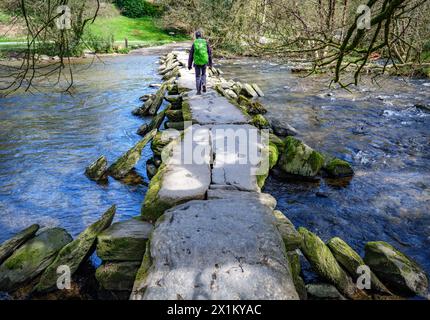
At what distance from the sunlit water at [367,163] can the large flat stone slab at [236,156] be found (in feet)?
3.12

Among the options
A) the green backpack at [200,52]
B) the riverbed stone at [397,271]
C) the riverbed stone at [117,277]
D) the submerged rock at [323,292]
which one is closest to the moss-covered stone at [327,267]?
the submerged rock at [323,292]

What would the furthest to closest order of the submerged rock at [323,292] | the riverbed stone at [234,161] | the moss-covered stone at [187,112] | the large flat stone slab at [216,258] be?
the moss-covered stone at [187,112], the riverbed stone at [234,161], the submerged rock at [323,292], the large flat stone slab at [216,258]

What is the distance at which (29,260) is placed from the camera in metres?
4.12

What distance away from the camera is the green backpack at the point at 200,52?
9.40 meters

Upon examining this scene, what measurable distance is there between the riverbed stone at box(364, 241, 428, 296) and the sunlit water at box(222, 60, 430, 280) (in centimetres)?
56

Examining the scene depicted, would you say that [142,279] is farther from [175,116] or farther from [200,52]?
[200,52]

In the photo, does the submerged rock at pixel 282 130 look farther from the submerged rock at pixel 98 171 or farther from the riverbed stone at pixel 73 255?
the riverbed stone at pixel 73 255

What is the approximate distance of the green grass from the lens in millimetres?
36028

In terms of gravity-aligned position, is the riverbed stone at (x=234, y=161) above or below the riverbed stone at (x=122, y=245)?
above

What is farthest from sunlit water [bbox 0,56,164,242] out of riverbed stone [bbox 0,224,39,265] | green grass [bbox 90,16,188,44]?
green grass [bbox 90,16,188,44]

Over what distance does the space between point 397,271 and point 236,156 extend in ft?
8.85

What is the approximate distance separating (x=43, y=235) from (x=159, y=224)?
1.81m

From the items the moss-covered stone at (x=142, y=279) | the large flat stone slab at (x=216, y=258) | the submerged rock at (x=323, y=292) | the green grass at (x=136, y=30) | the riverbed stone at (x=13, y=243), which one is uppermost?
the green grass at (x=136, y=30)

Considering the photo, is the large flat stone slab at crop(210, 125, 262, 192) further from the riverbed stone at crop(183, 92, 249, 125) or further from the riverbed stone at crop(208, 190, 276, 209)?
the riverbed stone at crop(183, 92, 249, 125)
